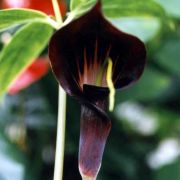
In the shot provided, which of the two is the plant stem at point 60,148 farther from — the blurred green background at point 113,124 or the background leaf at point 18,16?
the blurred green background at point 113,124

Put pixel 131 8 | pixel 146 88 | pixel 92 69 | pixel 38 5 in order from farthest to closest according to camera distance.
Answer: pixel 146 88, pixel 38 5, pixel 131 8, pixel 92 69

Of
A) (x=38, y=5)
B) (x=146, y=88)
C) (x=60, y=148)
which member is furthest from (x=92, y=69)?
(x=146, y=88)

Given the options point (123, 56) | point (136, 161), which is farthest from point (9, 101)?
point (123, 56)

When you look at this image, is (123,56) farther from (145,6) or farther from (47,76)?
(47,76)

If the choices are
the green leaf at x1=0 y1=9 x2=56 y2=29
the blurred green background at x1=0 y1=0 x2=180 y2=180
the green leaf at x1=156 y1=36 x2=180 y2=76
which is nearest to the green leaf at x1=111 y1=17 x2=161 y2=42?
the blurred green background at x1=0 y1=0 x2=180 y2=180

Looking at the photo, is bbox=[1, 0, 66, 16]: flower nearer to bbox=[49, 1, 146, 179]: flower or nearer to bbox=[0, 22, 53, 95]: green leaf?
bbox=[0, 22, 53, 95]: green leaf

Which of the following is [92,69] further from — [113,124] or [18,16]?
[113,124]
